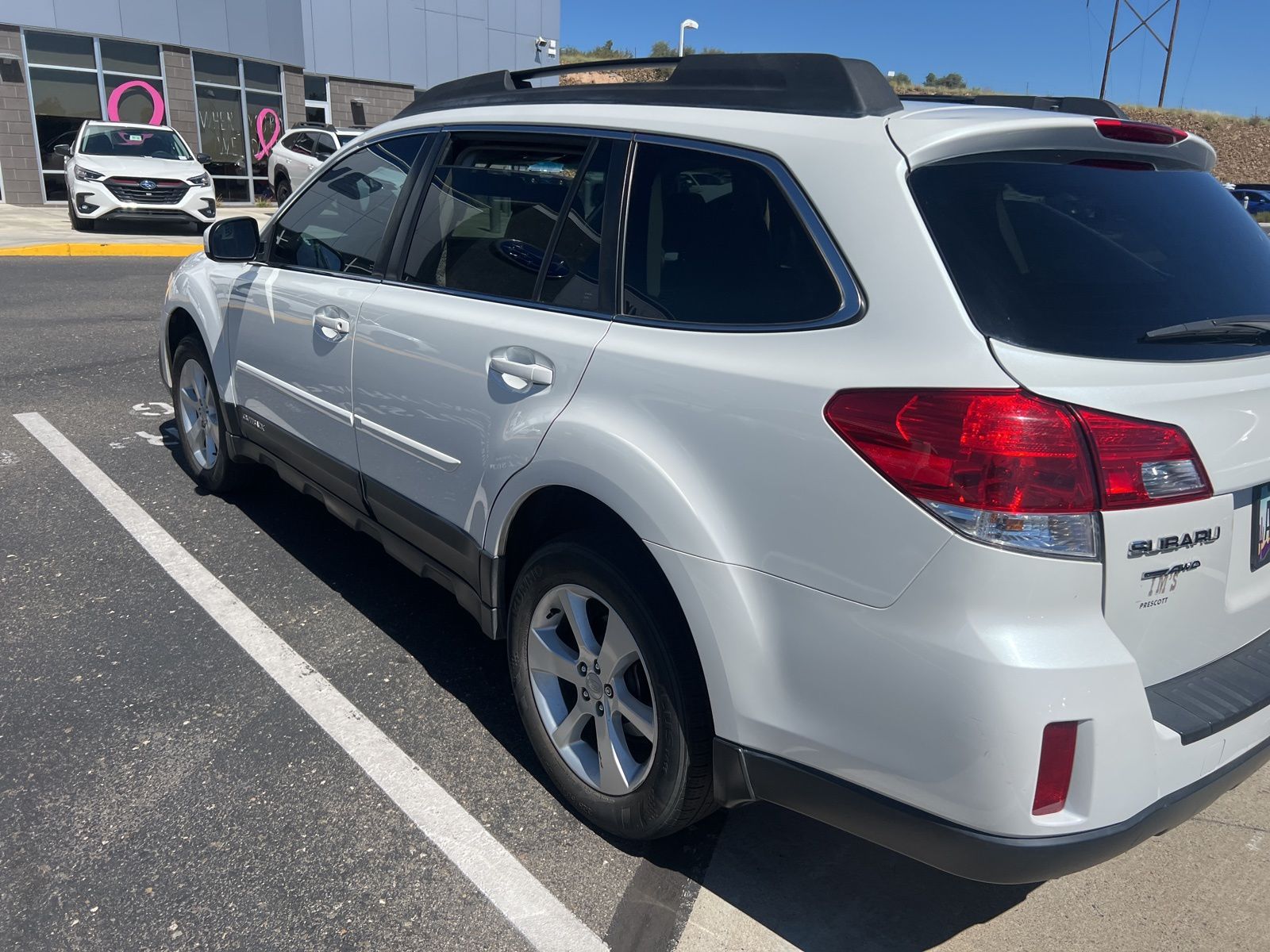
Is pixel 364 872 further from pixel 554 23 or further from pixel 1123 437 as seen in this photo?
pixel 554 23

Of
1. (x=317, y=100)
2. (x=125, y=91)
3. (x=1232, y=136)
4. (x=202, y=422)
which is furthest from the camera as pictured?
(x=1232, y=136)

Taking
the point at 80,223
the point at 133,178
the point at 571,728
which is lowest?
the point at 80,223

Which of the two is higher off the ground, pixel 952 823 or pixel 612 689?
pixel 952 823

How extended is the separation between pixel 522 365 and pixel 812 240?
2.90 feet

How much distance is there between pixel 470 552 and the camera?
301cm

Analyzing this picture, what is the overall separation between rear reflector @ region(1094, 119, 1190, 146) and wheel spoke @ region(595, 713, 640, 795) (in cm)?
180

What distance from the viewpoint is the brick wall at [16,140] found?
734 inches

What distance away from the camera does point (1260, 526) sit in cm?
213

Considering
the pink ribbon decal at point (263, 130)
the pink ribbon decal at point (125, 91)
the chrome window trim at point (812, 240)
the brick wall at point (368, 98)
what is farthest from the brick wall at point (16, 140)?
the chrome window trim at point (812, 240)

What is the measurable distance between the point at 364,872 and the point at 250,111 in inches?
912

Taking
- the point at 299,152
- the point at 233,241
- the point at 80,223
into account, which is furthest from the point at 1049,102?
the point at 299,152

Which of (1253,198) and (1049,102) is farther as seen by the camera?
(1253,198)

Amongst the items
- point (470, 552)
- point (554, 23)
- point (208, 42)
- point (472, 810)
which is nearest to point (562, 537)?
point (470, 552)

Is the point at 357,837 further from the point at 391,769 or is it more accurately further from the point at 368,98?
the point at 368,98
